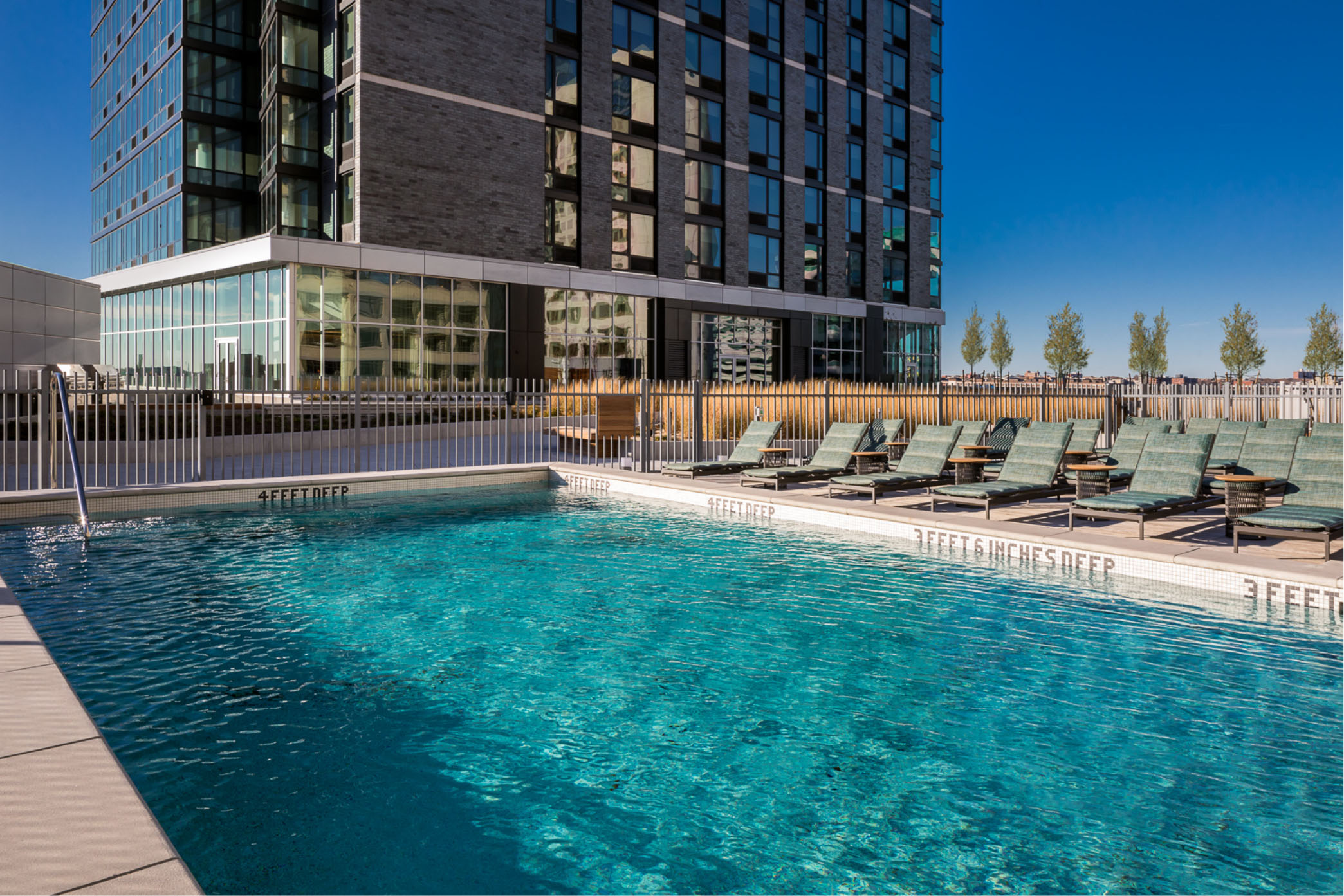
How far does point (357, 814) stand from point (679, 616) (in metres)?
3.36

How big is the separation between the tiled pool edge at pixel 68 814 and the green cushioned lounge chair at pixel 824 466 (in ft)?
32.7

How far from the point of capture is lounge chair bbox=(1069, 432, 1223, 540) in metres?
8.69

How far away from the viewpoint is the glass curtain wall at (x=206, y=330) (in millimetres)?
25281

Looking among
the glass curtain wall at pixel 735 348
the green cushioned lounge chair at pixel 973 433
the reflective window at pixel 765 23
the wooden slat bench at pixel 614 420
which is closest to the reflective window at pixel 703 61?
the reflective window at pixel 765 23

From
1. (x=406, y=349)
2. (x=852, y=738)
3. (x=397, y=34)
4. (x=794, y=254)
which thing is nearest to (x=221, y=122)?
(x=397, y=34)

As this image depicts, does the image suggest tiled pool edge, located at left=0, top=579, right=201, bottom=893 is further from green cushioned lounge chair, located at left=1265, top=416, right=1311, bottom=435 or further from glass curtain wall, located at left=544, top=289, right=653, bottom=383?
glass curtain wall, located at left=544, top=289, right=653, bottom=383

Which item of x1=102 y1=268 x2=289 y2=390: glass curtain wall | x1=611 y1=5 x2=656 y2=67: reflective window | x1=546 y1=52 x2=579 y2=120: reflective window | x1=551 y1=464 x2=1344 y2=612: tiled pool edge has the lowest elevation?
x1=551 y1=464 x2=1344 y2=612: tiled pool edge

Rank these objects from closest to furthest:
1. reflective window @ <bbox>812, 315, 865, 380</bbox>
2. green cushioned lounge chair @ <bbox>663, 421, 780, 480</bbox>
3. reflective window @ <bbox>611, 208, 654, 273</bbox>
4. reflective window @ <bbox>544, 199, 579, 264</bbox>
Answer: green cushioned lounge chair @ <bbox>663, 421, 780, 480</bbox>, reflective window @ <bbox>544, 199, 579, 264</bbox>, reflective window @ <bbox>611, 208, 654, 273</bbox>, reflective window @ <bbox>812, 315, 865, 380</bbox>

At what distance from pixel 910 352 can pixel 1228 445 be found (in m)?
34.8

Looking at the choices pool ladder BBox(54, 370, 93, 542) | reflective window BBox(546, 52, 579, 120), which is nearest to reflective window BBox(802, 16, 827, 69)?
reflective window BBox(546, 52, 579, 120)

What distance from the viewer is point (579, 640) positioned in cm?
605

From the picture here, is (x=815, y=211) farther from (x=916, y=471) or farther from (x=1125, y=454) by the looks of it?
(x=1125, y=454)

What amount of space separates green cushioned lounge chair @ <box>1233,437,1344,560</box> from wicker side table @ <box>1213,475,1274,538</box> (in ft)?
0.66

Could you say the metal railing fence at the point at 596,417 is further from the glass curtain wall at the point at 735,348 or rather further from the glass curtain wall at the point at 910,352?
the glass curtain wall at the point at 910,352
